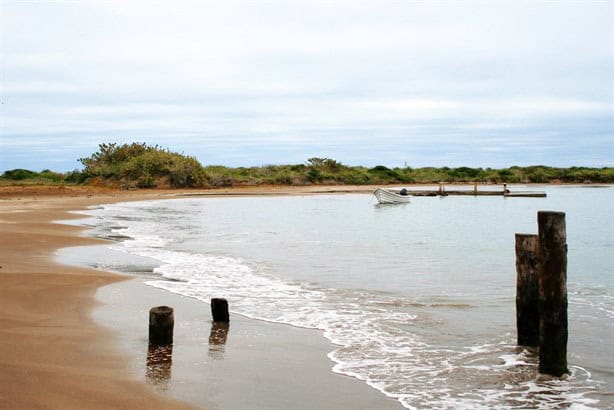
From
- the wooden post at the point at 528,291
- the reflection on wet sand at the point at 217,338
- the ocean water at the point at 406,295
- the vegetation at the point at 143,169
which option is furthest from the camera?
the vegetation at the point at 143,169

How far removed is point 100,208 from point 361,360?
31569mm

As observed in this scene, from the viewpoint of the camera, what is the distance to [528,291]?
8812 mm

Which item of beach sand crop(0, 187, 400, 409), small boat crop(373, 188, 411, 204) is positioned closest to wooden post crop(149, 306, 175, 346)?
beach sand crop(0, 187, 400, 409)

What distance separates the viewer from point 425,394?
261 inches

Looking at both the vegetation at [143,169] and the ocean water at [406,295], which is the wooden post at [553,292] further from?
the vegetation at [143,169]

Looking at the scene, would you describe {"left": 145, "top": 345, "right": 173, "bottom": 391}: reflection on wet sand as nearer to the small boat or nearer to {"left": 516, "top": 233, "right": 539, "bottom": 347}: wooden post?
{"left": 516, "top": 233, "right": 539, "bottom": 347}: wooden post

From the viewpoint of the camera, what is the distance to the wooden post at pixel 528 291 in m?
8.68

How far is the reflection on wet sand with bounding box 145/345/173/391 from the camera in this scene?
6.41 m

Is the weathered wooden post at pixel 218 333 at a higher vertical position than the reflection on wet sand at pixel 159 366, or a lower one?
lower

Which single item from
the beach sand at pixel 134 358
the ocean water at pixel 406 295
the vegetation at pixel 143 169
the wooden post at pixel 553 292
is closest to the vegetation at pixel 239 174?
the vegetation at pixel 143 169

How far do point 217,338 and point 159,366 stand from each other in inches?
59.6

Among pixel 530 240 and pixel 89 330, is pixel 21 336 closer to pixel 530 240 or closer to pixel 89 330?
pixel 89 330

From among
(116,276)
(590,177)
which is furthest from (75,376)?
(590,177)

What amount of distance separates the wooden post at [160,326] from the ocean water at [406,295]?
78.4 inches
